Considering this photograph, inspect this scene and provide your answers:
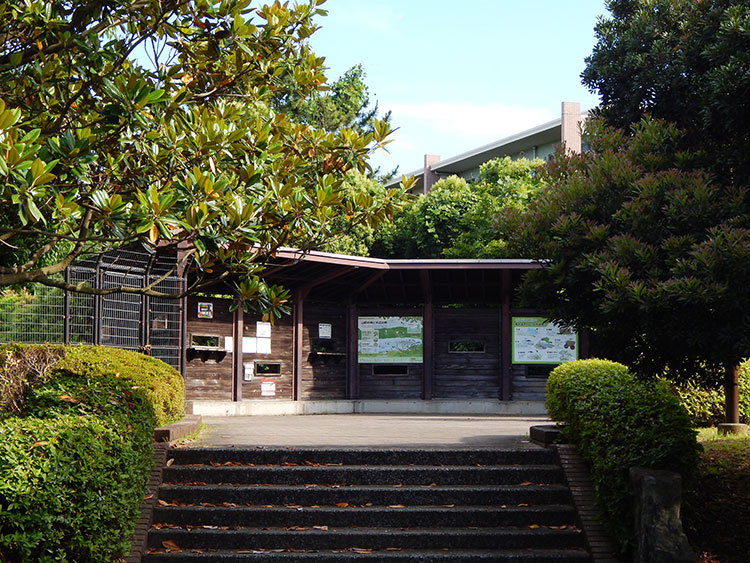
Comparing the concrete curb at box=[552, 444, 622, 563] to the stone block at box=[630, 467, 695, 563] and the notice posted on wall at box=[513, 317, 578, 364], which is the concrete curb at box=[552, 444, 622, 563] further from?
the notice posted on wall at box=[513, 317, 578, 364]

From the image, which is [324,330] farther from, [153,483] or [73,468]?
[73,468]

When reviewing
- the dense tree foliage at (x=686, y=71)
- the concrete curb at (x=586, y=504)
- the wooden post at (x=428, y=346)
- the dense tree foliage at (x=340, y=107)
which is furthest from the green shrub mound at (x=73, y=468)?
the dense tree foliage at (x=340, y=107)

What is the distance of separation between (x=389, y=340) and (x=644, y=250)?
45.0 ft

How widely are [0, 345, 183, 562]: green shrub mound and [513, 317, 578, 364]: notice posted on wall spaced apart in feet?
43.0

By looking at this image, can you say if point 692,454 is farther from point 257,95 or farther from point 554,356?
point 554,356

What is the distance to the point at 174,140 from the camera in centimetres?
680

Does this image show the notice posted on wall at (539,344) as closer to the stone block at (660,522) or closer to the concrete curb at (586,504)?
the concrete curb at (586,504)

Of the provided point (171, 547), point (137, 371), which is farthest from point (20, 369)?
point (171, 547)

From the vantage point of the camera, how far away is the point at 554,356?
68.1 ft

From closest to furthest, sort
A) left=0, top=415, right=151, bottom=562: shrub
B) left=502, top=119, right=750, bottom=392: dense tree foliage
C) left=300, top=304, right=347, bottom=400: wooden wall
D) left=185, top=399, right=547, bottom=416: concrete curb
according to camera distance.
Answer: left=0, top=415, right=151, bottom=562: shrub
left=502, top=119, right=750, bottom=392: dense tree foliage
left=300, top=304, right=347, bottom=400: wooden wall
left=185, top=399, right=547, bottom=416: concrete curb

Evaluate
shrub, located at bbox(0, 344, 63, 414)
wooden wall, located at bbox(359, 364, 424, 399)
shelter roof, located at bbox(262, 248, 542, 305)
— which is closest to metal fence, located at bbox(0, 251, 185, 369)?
shrub, located at bbox(0, 344, 63, 414)

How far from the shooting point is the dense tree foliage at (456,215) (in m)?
35.4

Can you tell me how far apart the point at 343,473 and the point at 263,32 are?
463cm

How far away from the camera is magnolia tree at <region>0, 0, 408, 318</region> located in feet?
20.4
